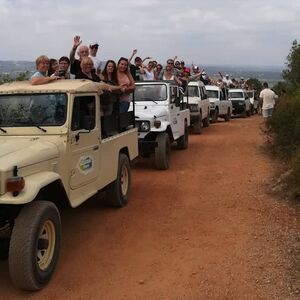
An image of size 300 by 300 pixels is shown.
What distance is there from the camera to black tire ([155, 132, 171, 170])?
1031 centimetres

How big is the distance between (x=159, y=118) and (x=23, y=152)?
594 cm

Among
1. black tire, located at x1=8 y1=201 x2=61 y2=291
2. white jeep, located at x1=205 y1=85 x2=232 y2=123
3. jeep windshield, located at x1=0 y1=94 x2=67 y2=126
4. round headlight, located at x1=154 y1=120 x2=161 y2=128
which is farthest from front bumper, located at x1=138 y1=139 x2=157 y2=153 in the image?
white jeep, located at x1=205 y1=85 x2=232 y2=123

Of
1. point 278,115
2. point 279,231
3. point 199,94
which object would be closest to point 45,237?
point 279,231

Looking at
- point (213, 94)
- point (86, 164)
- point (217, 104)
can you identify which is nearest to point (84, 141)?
point (86, 164)

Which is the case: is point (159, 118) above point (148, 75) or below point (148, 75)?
below

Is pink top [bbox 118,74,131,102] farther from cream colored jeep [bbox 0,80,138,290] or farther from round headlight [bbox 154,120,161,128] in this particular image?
round headlight [bbox 154,120,161,128]

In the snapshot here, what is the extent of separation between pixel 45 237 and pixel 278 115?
8.53 meters

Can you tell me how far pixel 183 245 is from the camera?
235 inches

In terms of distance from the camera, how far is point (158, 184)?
923cm

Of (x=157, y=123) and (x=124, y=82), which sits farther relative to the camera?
(x=157, y=123)

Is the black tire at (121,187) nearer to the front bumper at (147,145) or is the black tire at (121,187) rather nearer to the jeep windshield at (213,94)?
the front bumper at (147,145)

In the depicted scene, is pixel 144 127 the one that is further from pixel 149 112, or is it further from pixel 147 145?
pixel 149 112

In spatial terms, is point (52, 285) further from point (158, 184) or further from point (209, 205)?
point (158, 184)

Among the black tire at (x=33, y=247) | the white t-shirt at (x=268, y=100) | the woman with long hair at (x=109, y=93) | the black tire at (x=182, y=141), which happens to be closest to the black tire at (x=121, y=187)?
the woman with long hair at (x=109, y=93)
